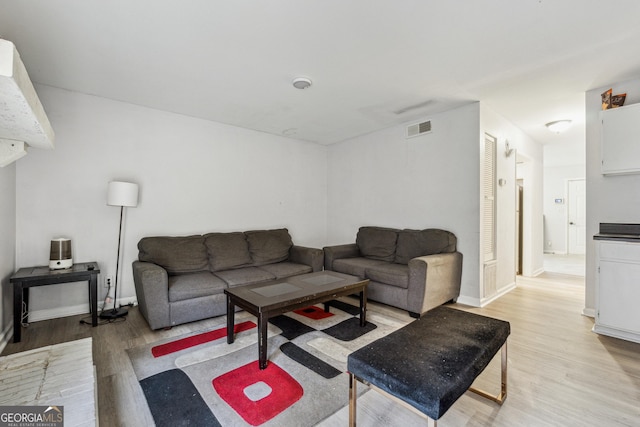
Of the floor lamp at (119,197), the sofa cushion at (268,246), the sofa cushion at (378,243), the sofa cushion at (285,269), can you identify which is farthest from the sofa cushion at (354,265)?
the floor lamp at (119,197)

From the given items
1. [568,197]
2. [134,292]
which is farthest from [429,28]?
[568,197]

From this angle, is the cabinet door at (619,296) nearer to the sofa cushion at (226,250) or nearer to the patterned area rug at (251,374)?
the patterned area rug at (251,374)

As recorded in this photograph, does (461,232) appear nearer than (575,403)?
No

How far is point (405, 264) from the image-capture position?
376cm

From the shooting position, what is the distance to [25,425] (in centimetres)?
121

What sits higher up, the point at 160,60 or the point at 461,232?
the point at 160,60

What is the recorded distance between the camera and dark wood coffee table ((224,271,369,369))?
2066mm

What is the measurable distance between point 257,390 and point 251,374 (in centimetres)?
19

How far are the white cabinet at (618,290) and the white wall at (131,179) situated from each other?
401 centimetres

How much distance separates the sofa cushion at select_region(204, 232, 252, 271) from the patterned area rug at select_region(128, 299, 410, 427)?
2.82 feet

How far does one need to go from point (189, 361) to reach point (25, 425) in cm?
100

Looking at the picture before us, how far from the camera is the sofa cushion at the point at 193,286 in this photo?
9.01ft

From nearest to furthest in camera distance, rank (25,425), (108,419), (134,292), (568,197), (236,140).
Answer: (25,425) < (108,419) < (134,292) < (236,140) < (568,197)

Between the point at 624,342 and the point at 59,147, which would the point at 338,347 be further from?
the point at 59,147
